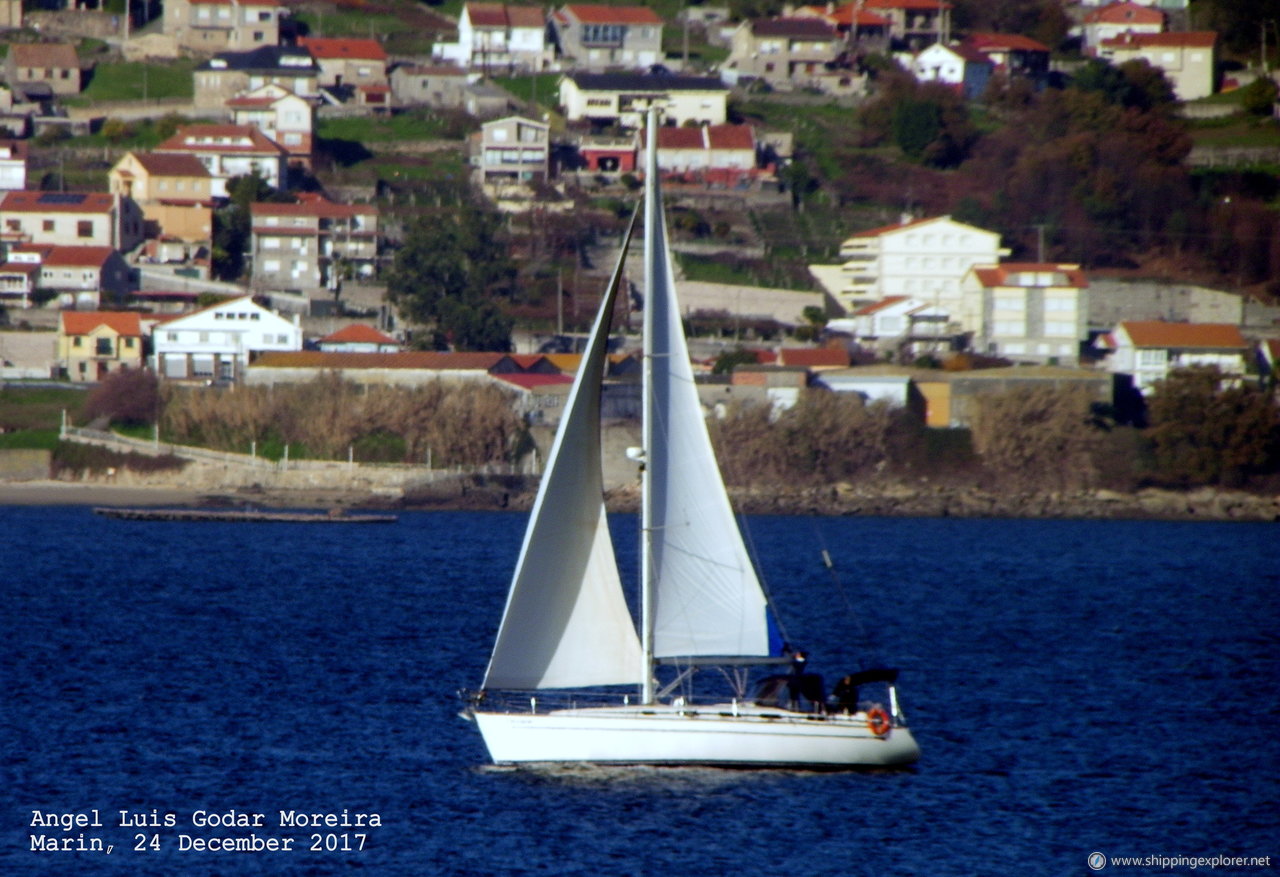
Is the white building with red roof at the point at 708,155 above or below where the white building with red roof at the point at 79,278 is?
above

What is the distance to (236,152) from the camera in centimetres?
8988

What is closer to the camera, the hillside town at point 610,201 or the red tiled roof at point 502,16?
the hillside town at point 610,201

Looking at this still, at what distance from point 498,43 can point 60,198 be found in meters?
35.7

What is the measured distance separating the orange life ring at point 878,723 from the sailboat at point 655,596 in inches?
0.7

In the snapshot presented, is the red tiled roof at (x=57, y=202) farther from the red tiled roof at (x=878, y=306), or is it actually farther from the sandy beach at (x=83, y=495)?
the red tiled roof at (x=878, y=306)

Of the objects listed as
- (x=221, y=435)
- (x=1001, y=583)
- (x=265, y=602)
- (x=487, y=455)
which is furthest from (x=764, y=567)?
(x=221, y=435)

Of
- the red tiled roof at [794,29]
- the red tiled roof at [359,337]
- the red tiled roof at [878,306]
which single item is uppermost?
the red tiled roof at [794,29]

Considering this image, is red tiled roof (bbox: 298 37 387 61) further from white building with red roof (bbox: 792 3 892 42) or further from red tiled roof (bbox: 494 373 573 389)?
red tiled roof (bbox: 494 373 573 389)

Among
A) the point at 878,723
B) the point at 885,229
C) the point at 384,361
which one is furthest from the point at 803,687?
the point at 885,229

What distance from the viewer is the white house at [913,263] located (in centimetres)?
8350

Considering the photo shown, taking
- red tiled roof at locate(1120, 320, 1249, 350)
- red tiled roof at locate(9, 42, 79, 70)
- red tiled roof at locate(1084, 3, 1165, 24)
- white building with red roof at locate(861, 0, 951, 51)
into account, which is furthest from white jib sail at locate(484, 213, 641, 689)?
red tiled roof at locate(1084, 3, 1165, 24)

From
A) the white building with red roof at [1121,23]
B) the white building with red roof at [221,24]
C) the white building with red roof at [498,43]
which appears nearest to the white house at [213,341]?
the white building with red roof at [221,24]

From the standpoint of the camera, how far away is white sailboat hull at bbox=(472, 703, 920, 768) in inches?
766

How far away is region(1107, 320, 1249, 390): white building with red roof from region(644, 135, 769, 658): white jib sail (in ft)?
184
